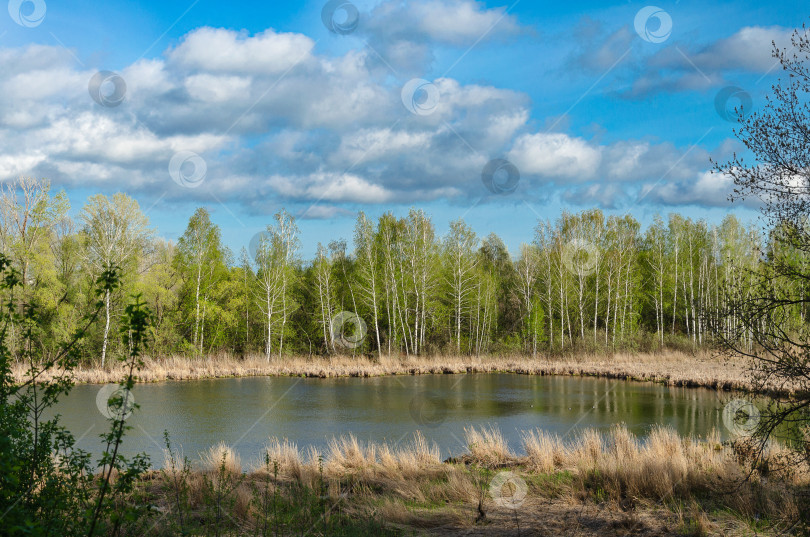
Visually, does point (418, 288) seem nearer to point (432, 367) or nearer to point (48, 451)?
point (432, 367)

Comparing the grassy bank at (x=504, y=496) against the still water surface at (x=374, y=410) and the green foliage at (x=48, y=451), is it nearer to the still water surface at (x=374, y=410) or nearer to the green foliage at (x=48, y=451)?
the green foliage at (x=48, y=451)

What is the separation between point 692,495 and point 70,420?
20.7 m

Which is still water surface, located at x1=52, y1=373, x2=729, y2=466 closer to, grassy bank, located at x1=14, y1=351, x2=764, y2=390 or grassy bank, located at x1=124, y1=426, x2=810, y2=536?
grassy bank, located at x1=14, y1=351, x2=764, y2=390

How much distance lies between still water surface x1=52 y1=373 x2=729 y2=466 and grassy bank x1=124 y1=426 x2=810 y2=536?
4.05 m

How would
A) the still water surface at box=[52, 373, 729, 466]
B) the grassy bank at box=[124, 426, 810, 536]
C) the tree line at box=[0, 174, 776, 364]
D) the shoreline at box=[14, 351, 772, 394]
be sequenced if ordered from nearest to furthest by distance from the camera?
1. the grassy bank at box=[124, 426, 810, 536]
2. the still water surface at box=[52, 373, 729, 466]
3. the shoreline at box=[14, 351, 772, 394]
4. the tree line at box=[0, 174, 776, 364]

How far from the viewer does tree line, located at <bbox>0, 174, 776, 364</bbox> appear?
45.9 meters

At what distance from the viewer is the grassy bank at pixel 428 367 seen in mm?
35281

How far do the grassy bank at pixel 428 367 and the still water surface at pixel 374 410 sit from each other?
2.18 meters

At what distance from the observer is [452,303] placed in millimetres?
51875

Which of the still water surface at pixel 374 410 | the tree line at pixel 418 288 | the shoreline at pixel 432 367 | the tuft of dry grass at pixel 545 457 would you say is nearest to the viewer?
the tuft of dry grass at pixel 545 457

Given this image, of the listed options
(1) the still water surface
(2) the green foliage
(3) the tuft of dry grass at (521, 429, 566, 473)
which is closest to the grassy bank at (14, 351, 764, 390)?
(1) the still water surface

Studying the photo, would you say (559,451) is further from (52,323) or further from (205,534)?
(52,323)

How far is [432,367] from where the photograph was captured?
1639 inches

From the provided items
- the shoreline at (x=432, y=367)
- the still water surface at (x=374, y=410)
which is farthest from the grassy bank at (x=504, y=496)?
the shoreline at (x=432, y=367)
